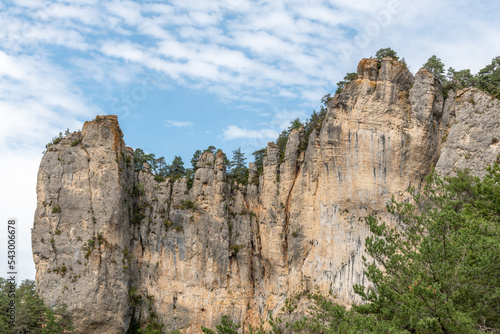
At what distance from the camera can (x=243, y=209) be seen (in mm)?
50906

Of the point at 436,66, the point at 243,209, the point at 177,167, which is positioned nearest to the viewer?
the point at 436,66

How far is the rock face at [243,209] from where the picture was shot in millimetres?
39938

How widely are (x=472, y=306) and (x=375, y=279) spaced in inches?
149

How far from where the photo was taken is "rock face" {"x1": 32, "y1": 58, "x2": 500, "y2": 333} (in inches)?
1572

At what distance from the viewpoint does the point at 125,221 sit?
48969mm

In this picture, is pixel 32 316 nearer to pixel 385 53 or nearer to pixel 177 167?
pixel 177 167

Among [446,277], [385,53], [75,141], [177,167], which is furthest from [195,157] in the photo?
[446,277]

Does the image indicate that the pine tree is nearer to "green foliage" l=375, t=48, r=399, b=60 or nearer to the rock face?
the rock face

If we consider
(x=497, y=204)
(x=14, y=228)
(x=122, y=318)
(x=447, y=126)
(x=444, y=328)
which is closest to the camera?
(x=444, y=328)

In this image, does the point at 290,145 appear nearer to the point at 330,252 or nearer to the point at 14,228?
the point at 330,252

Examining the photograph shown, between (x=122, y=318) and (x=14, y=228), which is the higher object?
(x=14, y=228)

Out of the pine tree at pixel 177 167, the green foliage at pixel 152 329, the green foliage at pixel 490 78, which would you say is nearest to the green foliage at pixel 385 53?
the green foliage at pixel 490 78

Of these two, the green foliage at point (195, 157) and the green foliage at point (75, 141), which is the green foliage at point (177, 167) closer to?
the green foliage at point (195, 157)

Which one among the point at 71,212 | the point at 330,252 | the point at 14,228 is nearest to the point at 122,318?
the point at 71,212
